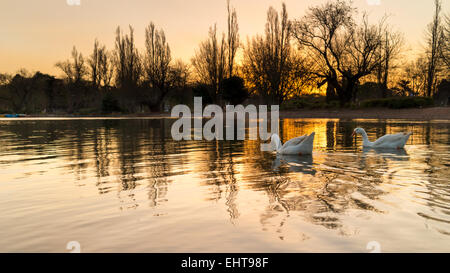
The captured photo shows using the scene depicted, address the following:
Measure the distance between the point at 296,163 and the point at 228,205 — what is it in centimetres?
472

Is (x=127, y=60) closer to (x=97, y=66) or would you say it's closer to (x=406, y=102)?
(x=97, y=66)

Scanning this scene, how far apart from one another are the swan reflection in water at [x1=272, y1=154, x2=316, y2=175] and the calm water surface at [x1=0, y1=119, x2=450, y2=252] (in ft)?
0.16

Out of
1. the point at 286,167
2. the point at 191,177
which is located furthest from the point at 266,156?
the point at 191,177

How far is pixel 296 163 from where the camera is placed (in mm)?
10180

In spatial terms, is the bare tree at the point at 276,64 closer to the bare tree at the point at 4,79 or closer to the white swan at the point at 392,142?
the white swan at the point at 392,142

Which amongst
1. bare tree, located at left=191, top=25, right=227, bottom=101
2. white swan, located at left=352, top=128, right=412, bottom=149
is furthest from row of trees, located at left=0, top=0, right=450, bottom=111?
white swan, located at left=352, top=128, right=412, bottom=149

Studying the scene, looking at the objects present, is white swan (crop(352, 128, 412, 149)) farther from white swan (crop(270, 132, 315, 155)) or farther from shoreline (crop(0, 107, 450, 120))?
shoreline (crop(0, 107, 450, 120))

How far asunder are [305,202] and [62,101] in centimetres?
8552

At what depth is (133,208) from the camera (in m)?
5.73

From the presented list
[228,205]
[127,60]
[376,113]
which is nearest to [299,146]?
[228,205]

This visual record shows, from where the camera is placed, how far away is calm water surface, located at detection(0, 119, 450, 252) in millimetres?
4297

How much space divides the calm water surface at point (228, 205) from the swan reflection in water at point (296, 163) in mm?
48

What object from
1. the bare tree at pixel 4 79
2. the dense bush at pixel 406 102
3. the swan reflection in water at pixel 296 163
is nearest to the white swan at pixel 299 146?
the swan reflection in water at pixel 296 163

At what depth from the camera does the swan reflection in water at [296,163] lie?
909cm
